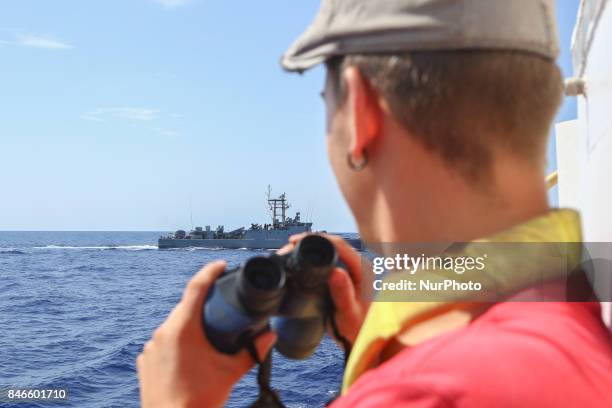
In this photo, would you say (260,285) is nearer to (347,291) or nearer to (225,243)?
(347,291)

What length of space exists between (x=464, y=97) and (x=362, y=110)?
18 cm

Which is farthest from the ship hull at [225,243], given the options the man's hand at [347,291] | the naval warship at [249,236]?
the man's hand at [347,291]

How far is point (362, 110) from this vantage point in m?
1.15

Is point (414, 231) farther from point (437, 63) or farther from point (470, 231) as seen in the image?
point (437, 63)

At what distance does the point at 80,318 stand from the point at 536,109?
28.5 metres

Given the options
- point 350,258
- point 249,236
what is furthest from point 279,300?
point 249,236

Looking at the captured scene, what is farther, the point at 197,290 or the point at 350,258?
the point at 350,258

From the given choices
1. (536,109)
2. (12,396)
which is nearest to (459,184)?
(536,109)

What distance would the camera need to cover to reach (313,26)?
1.23 metres

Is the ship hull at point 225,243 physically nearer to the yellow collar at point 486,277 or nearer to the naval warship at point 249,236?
the naval warship at point 249,236

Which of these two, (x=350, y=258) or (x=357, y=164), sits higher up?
(x=357, y=164)

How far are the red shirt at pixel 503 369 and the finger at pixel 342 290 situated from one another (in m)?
0.58

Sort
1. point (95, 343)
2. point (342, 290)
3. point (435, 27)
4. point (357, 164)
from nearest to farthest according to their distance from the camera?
point (435, 27), point (357, 164), point (342, 290), point (95, 343)

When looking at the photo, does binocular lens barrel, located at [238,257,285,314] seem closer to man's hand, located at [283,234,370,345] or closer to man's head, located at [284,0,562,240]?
man's hand, located at [283,234,370,345]
